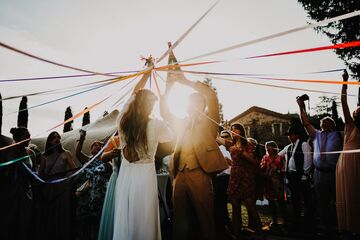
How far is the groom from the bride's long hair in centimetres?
42

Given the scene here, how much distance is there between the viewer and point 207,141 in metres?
2.95

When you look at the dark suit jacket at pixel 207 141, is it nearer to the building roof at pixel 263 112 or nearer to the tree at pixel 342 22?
the tree at pixel 342 22

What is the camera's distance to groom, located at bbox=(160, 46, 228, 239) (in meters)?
2.76

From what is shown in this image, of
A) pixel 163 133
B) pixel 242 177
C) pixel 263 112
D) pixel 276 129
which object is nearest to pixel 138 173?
pixel 163 133

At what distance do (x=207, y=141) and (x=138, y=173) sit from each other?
2.76 ft

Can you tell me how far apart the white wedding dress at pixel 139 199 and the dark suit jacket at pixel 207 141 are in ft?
1.37

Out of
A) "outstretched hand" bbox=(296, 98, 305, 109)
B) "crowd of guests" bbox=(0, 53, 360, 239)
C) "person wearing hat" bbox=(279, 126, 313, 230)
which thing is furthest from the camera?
"person wearing hat" bbox=(279, 126, 313, 230)

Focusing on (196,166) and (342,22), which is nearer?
(196,166)

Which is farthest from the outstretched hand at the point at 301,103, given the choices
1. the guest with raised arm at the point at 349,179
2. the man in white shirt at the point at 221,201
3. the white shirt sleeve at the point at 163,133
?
the white shirt sleeve at the point at 163,133

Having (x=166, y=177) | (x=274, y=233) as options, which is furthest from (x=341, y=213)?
(x=166, y=177)

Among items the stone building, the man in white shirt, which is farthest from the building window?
the man in white shirt

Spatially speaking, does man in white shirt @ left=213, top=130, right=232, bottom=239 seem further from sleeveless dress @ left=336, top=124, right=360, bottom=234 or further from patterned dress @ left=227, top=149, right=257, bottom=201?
sleeveless dress @ left=336, top=124, right=360, bottom=234

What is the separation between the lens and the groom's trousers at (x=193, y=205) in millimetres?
2723

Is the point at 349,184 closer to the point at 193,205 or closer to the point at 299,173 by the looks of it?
the point at 299,173
